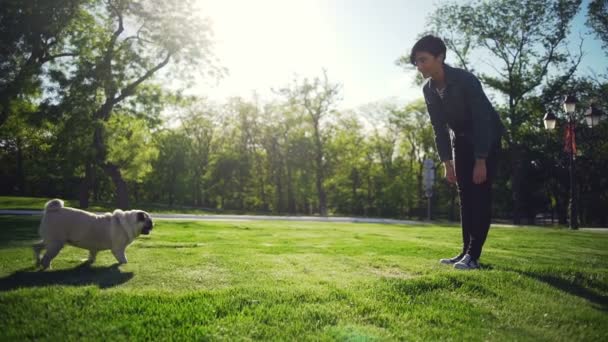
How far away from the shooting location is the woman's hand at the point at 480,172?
4832 millimetres

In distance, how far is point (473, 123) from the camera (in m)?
4.97

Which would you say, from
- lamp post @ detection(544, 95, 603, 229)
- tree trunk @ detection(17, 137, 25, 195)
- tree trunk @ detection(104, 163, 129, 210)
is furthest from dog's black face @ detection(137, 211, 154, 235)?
tree trunk @ detection(17, 137, 25, 195)

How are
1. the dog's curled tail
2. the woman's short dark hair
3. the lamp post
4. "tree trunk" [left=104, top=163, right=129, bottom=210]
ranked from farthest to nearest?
"tree trunk" [left=104, top=163, right=129, bottom=210]
the lamp post
the dog's curled tail
the woman's short dark hair

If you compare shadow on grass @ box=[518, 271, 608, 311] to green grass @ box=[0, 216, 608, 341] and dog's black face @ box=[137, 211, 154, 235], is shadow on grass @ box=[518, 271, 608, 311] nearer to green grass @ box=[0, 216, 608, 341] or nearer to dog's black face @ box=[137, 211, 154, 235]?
green grass @ box=[0, 216, 608, 341]

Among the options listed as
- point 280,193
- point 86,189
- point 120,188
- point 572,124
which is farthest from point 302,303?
point 280,193

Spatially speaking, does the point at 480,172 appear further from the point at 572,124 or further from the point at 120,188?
the point at 120,188

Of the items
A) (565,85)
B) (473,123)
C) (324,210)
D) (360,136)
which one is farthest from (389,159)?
(473,123)

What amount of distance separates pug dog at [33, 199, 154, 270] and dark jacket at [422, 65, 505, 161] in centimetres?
528

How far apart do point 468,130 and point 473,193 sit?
→ 864mm

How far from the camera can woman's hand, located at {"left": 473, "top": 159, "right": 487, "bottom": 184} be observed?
4832 mm

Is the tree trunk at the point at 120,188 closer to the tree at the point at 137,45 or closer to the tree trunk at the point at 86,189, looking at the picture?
the tree at the point at 137,45

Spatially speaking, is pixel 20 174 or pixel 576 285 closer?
pixel 576 285

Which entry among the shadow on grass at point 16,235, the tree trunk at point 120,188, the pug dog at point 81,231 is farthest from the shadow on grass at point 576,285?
the tree trunk at point 120,188

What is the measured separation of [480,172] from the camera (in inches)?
190
